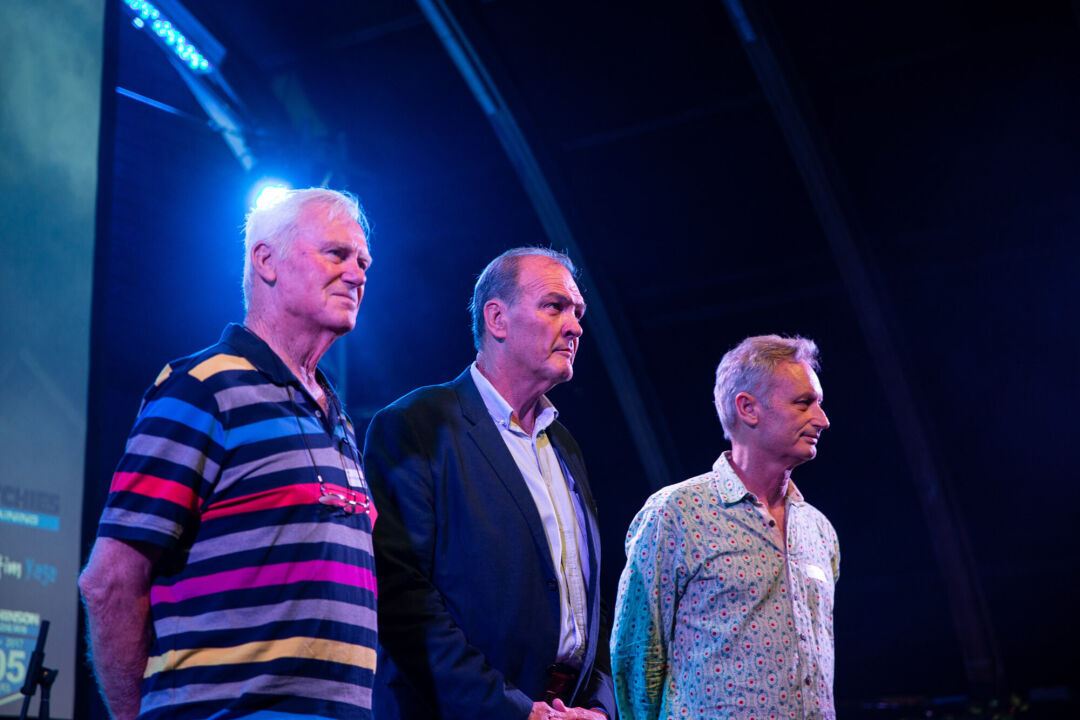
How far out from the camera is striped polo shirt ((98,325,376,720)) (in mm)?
1730

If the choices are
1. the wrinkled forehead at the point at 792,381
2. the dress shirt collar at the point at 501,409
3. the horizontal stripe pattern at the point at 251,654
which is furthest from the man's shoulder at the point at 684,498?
the horizontal stripe pattern at the point at 251,654

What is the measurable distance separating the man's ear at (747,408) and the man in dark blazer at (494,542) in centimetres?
74

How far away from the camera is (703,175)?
9117 millimetres

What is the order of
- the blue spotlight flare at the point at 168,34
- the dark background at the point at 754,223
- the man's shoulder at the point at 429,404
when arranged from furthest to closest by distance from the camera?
the dark background at the point at 754,223 < the blue spotlight flare at the point at 168,34 < the man's shoulder at the point at 429,404

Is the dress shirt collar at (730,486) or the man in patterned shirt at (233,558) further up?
the dress shirt collar at (730,486)

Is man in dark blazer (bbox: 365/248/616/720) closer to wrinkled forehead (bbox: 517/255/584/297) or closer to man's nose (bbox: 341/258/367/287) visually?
wrinkled forehead (bbox: 517/255/584/297)

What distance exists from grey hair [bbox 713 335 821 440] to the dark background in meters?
5.10

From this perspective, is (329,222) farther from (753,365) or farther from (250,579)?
(753,365)

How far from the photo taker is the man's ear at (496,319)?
282cm

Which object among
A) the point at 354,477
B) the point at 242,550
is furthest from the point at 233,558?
the point at 354,477

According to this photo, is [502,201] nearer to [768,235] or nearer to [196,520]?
[768,235]

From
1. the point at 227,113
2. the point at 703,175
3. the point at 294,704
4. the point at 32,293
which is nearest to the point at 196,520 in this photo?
the point at 294,704

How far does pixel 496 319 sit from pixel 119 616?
134 centimetres

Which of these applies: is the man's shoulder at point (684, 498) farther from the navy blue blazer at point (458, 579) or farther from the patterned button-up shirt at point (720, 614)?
the navy blue blazer at point (458, 579)
